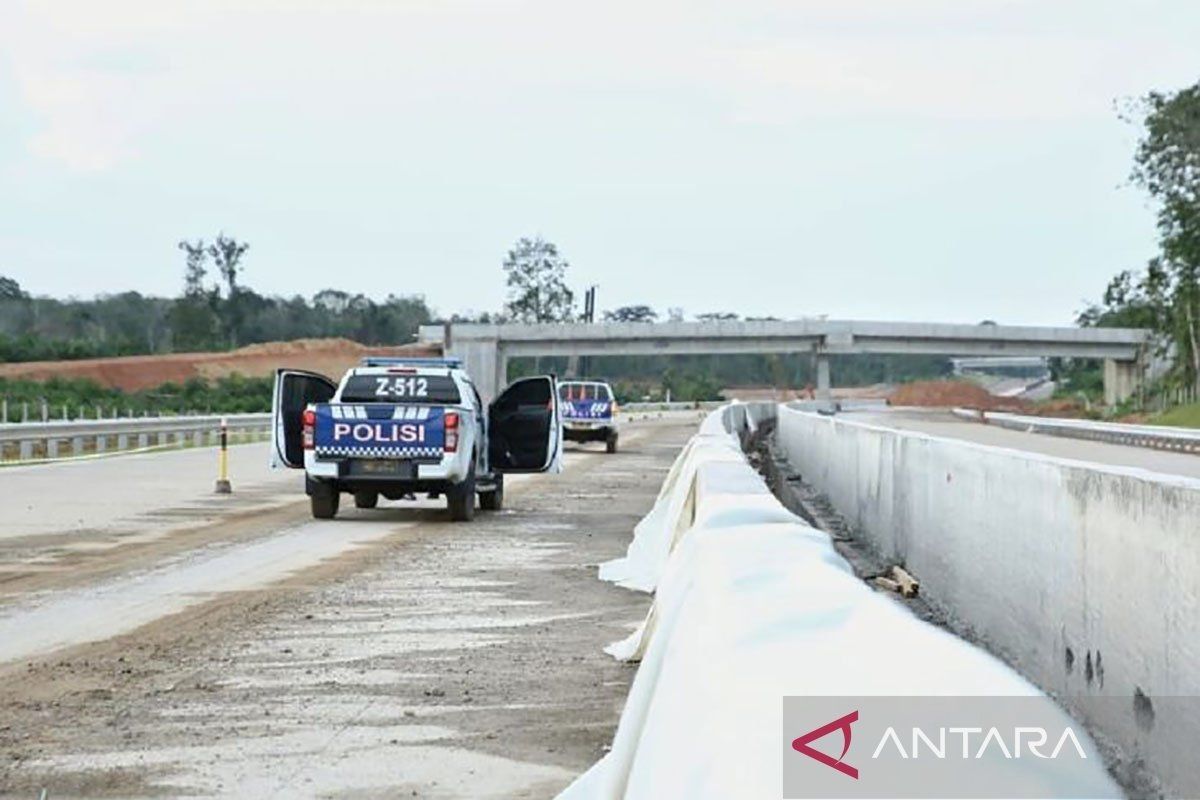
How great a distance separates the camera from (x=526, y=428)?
2520cm

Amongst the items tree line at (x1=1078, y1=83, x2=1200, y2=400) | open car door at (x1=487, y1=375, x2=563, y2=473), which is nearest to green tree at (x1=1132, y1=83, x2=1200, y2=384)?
tree line at (x1=1078, y1=83, x2=1200, y2=400)

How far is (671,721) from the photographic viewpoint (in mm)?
5078

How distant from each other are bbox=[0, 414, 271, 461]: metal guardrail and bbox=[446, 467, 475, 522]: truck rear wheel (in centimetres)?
1155

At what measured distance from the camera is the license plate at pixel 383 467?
22.3 meters

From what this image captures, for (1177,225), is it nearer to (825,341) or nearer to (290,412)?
(825,341)

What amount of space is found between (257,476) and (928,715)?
31320 mm

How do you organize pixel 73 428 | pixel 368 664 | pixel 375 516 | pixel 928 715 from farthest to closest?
pixel 73 428
pixel 375 516
pixel 368 664
pixel 928 715

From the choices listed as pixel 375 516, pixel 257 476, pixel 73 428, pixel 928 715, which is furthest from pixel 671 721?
pixel 73 428

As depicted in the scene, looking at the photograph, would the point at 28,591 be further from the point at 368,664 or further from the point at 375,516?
the point at 375,516

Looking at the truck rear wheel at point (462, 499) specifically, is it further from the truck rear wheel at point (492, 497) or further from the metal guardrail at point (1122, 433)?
the metal guardrail at point (1122, 433)

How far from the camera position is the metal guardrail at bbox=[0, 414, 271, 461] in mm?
39250

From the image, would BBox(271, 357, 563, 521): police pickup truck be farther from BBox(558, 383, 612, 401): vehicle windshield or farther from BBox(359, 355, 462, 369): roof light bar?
BBox(558, 383, 612, 401): vehicle windshield

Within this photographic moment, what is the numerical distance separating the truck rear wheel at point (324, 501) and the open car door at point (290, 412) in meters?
0.96

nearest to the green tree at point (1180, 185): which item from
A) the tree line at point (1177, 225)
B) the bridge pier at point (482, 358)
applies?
the tree line at point (1177, 225)
